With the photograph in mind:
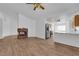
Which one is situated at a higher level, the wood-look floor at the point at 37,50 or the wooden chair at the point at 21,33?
the wooden chair at the point at 21,33

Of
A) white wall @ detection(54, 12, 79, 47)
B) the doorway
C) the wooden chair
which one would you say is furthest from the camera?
the doorway

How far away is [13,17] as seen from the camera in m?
6.46

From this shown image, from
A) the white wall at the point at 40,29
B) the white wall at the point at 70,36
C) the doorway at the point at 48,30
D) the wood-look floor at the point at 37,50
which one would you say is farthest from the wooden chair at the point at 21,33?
the white wall at the point at 70,36

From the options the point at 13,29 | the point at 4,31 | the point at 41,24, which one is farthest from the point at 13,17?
the point at 41,24

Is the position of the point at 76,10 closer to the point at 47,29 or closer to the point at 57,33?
the point at 57,33

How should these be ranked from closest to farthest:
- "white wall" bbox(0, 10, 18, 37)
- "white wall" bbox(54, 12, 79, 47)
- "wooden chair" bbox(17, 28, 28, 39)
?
"white wall" bbox(54, 12, 79, 47) < "white wall" bbox(0, 10, 18, 37) < "wooden chair" bbox(17, 28, 28, 39)

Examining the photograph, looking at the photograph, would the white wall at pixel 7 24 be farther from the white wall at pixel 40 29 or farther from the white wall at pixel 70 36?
the white wall at pixel 40 29

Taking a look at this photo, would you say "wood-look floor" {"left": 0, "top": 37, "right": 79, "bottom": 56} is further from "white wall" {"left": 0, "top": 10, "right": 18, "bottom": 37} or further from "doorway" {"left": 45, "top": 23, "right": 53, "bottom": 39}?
"doorway" {"left": 45, "top": 23, "right": 53, "bottom": 39}

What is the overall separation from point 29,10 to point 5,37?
8.39 ft

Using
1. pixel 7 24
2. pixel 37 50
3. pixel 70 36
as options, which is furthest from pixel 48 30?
pixel 37 50

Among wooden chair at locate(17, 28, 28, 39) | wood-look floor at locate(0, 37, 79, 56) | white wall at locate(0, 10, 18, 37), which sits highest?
white wall at locate(0, 10, 18, 37)

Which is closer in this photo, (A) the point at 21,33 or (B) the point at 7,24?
(B) the point at 7,24

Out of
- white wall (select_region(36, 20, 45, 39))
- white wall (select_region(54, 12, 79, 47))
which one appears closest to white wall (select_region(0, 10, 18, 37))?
white wall (select_region(54, 12, 79, 47))

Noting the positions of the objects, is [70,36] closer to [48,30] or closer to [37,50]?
[37,50]
